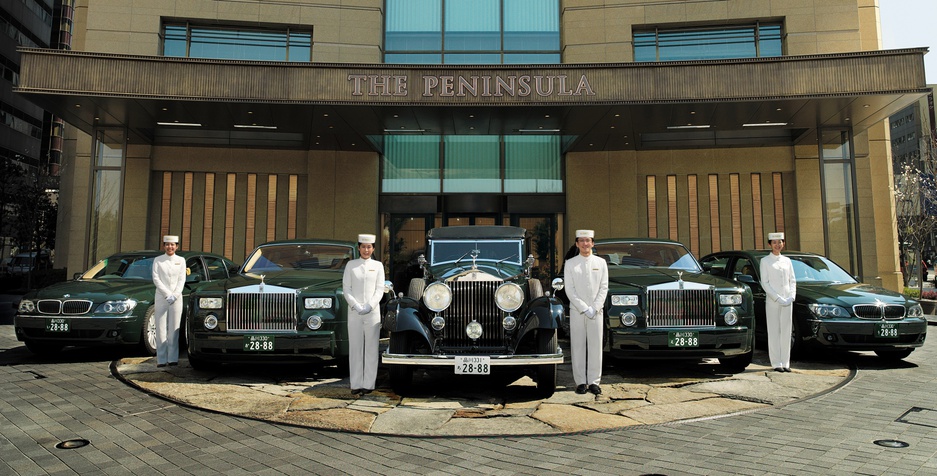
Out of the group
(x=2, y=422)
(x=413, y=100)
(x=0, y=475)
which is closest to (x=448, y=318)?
(x=0, y=475)

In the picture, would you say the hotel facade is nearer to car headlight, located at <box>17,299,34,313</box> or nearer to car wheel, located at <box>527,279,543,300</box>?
car headlight, located at <box>17,299,34,313</box>

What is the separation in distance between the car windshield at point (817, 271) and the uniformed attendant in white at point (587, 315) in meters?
4.54

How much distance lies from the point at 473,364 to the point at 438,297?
791mm

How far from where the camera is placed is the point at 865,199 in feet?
54.7

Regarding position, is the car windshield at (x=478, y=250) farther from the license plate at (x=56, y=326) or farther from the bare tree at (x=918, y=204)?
the bare tree at (x=918, y=204)

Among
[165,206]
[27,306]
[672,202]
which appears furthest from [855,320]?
[165,206]

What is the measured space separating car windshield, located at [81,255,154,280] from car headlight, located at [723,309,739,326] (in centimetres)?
867

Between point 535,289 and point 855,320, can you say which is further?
point 855,320

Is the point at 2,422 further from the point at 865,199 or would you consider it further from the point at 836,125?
the point at 865,199

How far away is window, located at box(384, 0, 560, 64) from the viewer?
1752 cm

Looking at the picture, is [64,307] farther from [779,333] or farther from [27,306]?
[779,333]

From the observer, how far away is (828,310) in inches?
305

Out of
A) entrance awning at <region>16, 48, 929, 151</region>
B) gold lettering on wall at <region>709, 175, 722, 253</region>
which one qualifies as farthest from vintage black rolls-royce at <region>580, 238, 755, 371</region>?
gold lettering on wall at <region>709, 175, 722, 253</region>

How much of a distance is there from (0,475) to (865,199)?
66.0 ft
